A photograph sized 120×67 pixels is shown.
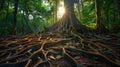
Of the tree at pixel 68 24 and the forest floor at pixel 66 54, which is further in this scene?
the tree at pixel 68 24

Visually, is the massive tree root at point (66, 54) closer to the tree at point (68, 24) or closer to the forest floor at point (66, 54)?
the forest floor at point (66, 54)

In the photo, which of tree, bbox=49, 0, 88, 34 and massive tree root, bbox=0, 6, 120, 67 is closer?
massive tree root, bbox=0, 6, 120, 67

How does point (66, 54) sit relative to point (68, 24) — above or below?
below

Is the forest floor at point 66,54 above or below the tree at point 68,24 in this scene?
below

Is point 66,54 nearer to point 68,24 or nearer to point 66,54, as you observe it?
point 66,54

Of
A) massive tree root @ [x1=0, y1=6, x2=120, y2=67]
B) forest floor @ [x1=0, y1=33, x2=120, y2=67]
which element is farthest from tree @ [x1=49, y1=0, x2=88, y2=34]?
forest floor @ [x1=0, y1=33, x2=120, y2=67]

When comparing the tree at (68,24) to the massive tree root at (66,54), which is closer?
the massive tree root at (66,54)

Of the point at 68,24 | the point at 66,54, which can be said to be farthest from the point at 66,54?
the point at 68,24

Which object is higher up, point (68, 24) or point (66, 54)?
point (68, 24)

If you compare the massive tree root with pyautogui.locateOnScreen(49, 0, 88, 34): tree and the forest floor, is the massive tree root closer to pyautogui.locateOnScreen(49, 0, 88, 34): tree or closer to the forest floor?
the forest floor

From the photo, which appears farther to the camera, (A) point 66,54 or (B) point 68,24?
(B) point 68,24

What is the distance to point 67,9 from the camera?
7.17m

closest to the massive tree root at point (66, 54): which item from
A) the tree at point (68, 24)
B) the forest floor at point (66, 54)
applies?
the forest floor at point (66, 54)

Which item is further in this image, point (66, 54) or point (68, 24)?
point (68, 24)
